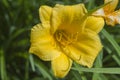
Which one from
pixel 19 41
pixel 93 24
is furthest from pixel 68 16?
pixel 19 41

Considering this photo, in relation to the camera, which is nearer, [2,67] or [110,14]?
[110,14]

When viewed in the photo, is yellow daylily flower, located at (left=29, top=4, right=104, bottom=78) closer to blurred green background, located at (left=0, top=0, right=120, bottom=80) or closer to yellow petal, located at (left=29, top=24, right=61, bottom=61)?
yellow petal, located at (left=29, top=24, right=61, bottom=61)

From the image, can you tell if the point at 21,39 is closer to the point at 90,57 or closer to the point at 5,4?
the point at 5,4

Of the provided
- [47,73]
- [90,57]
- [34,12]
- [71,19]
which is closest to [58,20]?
[71,19]

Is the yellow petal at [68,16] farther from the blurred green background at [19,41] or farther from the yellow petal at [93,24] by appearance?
the blurred green background at [19,41]

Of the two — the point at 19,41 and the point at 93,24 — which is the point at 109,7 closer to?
the point at 93,24

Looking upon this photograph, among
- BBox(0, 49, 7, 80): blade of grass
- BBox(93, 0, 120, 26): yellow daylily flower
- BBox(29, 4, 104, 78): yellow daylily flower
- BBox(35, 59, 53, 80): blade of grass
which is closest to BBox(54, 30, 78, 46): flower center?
BBox(29, 4, 104, 78): yellow daylily flower

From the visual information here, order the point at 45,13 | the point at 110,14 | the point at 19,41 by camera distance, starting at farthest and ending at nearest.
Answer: the point at 19,41 < the point at 110,14 < the point at 45,13
